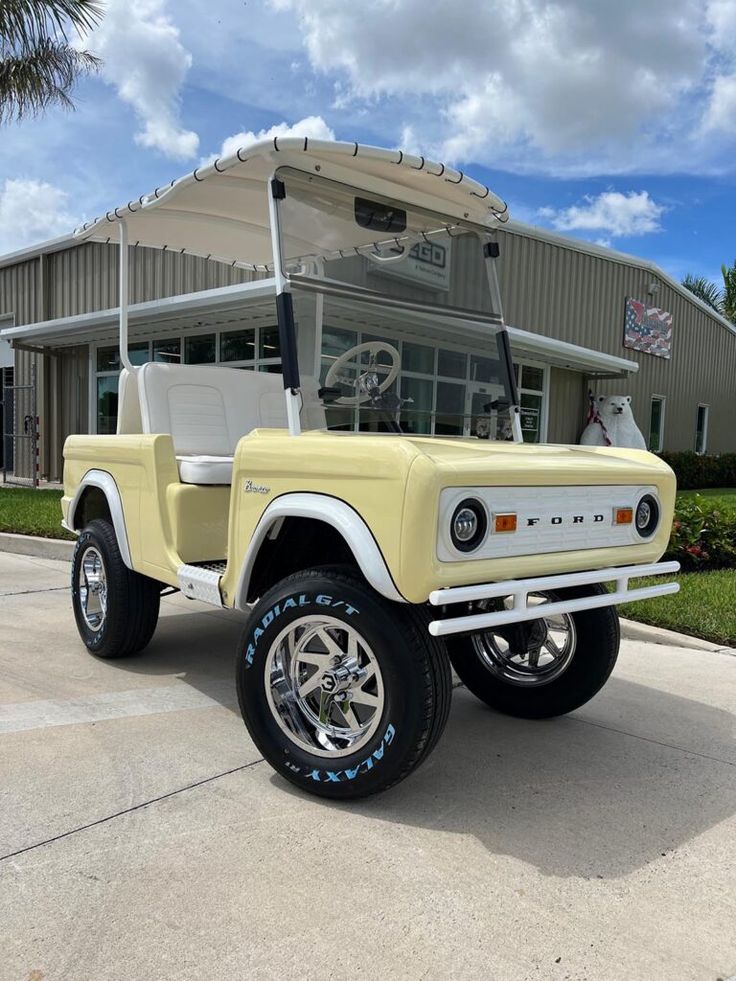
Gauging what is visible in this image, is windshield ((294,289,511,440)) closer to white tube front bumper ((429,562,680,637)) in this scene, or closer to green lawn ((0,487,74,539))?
white tube front bumper ((429,562,680,637))

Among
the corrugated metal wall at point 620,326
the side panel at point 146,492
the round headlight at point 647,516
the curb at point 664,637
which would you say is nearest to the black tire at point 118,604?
the side panel at point 146,492

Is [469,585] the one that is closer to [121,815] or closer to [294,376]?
[294,376]

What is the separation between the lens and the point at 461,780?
3.04m

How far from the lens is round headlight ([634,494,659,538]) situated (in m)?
3.13

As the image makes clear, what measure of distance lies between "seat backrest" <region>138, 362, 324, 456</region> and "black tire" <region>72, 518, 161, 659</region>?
2.24 feet

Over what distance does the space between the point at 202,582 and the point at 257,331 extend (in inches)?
412

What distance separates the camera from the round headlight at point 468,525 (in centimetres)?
247

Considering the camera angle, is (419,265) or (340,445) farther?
(419,265)

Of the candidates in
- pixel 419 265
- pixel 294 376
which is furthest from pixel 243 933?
pixel 419 265

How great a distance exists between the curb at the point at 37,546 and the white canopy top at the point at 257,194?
4.16 meters

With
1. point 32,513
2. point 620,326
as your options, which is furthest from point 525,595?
point 620,326

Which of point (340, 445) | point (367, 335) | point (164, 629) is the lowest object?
point (164, 629)

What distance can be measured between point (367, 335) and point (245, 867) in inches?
86.8

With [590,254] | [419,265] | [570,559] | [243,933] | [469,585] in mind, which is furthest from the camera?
[590,254]
